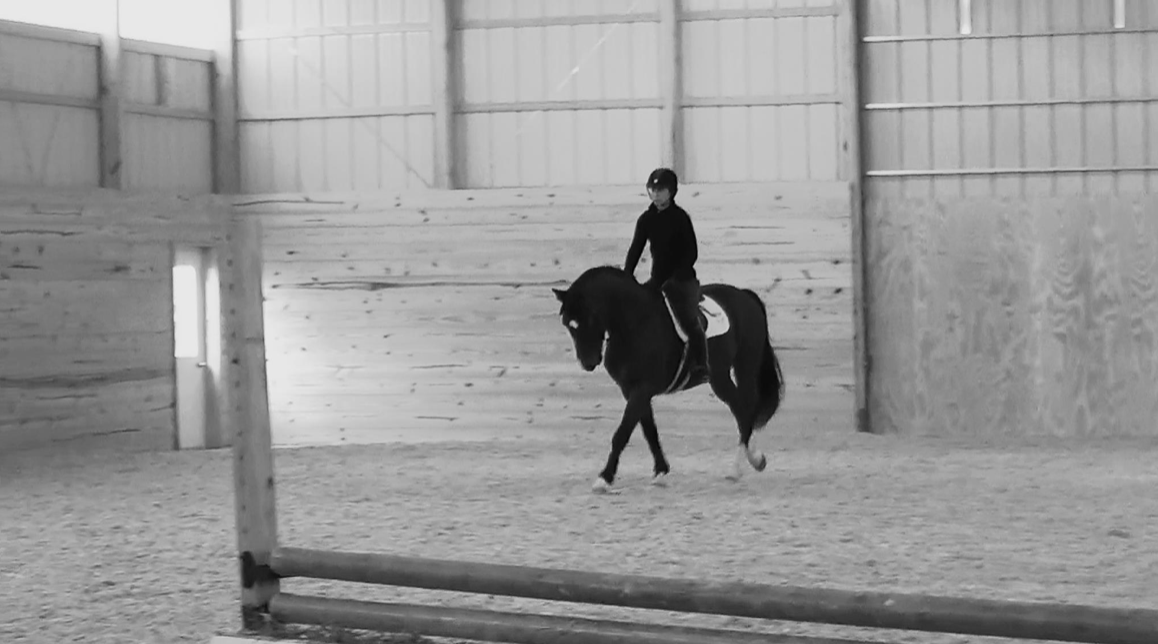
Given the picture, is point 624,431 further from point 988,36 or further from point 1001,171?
point 988,36

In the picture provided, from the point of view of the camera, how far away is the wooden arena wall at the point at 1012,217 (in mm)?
13211

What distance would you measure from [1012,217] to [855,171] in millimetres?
1260

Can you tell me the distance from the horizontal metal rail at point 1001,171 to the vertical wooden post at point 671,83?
1.53 meters

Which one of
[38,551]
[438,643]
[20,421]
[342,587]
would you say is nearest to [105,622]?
[342,587]

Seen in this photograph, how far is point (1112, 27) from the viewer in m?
13.2

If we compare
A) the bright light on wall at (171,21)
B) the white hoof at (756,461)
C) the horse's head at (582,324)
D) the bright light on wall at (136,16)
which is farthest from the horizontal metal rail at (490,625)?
the bright light on wall at (171,21)

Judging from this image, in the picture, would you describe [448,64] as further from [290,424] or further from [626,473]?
[626,473]

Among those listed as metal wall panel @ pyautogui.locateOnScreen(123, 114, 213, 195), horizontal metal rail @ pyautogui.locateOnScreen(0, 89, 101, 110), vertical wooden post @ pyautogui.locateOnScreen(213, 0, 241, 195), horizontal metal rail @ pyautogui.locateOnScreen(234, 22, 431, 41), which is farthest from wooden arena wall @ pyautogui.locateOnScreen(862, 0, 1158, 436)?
horizontal metal rail @ pyautogui.locateOnScreen(0, 89, 101, 110)

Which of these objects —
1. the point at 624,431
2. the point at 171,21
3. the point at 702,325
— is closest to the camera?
the point at 624,431

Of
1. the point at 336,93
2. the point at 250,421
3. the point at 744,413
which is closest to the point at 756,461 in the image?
the point at 744,413

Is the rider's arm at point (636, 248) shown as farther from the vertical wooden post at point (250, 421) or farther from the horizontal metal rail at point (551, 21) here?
the horizontal metal rail at point (551, 21)

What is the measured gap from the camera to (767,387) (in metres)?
10.3

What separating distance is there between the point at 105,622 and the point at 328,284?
879cm

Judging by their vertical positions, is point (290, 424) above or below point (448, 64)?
below
